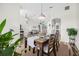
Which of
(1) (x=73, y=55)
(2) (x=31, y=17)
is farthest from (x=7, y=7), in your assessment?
(1) (x=73, y=55)

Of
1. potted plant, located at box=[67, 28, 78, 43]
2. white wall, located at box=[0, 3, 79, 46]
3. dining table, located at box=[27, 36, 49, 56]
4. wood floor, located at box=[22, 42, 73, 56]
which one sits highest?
white wall, located at box=[0, 3, 79, 46]

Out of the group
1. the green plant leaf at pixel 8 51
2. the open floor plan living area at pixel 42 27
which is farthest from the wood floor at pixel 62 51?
the green plant leaf at pixel 8 51

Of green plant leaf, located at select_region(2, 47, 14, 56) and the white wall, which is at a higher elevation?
the white wall

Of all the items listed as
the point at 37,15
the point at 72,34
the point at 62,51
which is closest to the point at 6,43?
the point at 37,15

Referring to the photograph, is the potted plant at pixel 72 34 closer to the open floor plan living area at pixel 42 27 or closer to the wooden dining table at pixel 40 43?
the open floor plan living area at pixel 42 27

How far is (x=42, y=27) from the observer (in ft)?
6.36

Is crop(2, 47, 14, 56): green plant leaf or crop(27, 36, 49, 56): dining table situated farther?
crop(27, 36, 49, 56): dining table

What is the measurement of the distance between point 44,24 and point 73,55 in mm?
465

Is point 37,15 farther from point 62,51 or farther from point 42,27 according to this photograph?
point 62,51

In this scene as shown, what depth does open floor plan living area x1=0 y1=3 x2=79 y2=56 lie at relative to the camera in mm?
1920

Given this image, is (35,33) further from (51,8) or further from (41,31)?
(51,8)

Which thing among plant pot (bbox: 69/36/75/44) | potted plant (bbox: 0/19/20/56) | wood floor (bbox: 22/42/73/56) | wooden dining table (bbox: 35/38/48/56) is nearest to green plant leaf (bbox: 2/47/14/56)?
potted plant (bbox: 0/19/20/56)

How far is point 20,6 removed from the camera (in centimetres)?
194

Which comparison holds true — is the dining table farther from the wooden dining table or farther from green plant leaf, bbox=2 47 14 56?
green plant leaf, bbox=2 47 14 56
